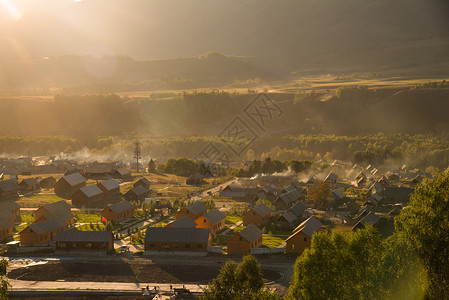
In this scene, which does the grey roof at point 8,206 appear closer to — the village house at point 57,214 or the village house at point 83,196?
the village house at point 57,214

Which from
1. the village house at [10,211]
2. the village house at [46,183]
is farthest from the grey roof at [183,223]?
the village house at [46,183]

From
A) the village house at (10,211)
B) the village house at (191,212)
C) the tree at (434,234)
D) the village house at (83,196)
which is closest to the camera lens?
the tree at (434,234)

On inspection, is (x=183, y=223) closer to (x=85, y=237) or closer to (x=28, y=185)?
(x=85, y=237)

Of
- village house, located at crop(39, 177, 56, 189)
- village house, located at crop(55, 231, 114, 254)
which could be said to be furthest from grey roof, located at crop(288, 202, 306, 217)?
village house, located at crop(39, 177, 56, 189)

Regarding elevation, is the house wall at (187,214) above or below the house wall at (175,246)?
above

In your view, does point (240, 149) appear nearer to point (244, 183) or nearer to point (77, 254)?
point (244, 183)

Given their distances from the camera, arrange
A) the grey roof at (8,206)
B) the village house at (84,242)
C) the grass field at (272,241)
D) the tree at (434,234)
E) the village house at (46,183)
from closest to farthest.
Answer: the tree at (434,234)
the village house at (84,242)
the grass field at (272,241)
the grey roof at (8,206)
the village house at (46,183)

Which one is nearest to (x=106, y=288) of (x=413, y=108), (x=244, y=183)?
(x=244, y=183)
